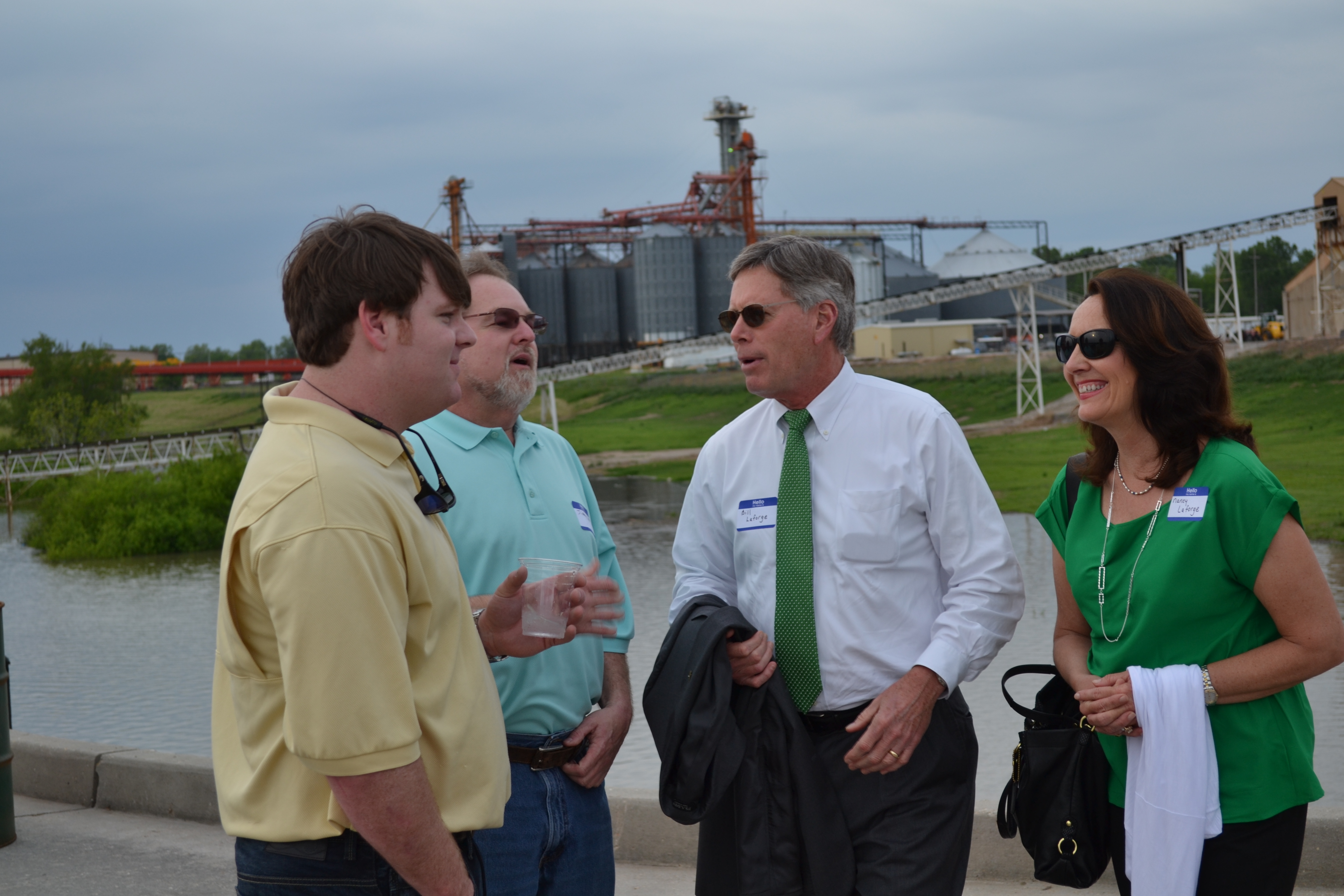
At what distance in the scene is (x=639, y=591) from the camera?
14383mm

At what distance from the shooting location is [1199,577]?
2709 millimetres

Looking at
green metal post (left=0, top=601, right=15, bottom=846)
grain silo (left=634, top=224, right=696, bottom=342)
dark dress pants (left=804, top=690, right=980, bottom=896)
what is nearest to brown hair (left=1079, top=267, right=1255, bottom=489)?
dark dress pants (left=804, top=690, right=980, bottom=896)

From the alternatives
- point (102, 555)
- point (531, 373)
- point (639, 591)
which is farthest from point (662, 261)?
point (531, 373)

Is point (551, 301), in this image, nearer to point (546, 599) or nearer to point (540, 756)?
point (540, 756)

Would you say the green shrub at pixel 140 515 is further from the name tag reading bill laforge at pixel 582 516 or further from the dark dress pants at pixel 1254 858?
the dark dress pants at pixel 1254 858

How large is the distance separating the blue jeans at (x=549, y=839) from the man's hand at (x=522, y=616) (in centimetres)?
30

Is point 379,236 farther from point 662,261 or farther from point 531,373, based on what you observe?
point 662,261

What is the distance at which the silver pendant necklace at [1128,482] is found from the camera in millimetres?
2834

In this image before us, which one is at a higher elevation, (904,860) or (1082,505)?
(1082,505)

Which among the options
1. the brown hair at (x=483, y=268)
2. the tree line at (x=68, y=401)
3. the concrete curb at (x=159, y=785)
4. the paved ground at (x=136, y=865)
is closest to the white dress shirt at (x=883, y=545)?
the brown hair at (x=483, y=268)

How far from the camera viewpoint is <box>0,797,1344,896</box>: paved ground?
434cm

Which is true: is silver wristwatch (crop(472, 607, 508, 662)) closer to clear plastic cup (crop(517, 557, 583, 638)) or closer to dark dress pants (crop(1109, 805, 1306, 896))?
clear plastic cup (crop(517, 557, 583, 638))

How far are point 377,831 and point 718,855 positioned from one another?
1.42 meters

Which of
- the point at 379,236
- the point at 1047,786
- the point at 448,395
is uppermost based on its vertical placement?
the point at 379,236
